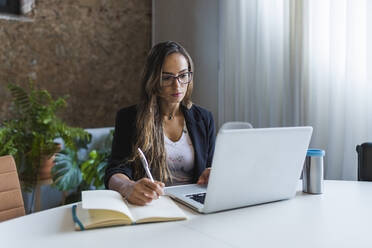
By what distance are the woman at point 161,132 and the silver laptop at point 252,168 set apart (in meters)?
0.40

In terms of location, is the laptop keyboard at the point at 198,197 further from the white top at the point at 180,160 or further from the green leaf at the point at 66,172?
the green leaf at the point at 66,172

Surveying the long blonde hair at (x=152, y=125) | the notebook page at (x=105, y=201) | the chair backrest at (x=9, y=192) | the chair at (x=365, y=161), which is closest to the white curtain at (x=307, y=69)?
the chair at (x=365, y=161)

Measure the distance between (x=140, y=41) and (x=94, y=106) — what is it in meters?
0.83

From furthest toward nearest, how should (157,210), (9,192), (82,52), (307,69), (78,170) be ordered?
(82,52)
(78,170)
(307,69)
(9,192)
(157,210)

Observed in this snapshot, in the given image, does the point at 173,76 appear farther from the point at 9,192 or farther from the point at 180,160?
the point at 9,192

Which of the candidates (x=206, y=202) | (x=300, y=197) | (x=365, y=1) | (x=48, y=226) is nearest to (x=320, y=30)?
(x=365, y=1)

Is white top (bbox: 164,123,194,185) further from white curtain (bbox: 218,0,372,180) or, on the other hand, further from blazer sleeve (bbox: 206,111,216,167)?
white curtain (bbox: 218,0,372,180)

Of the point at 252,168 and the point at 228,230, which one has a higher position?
the point at 252,168

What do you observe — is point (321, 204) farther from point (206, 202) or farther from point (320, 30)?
point (320, 30)

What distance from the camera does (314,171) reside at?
1319 millimetres

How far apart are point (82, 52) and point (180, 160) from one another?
2.20 m

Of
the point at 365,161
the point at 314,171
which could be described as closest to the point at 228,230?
the point at 314,171

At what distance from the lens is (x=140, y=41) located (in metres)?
3.84

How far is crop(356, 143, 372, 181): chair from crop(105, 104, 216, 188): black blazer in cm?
67
